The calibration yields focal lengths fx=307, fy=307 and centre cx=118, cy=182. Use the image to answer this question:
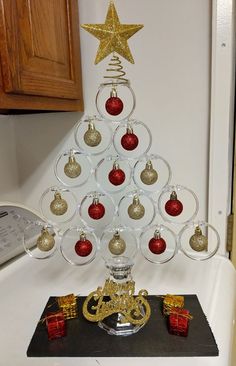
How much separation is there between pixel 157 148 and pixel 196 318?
1.65 ft

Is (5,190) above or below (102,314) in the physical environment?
above

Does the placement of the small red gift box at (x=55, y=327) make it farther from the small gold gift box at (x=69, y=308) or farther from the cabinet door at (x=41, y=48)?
the cabinet door at (x=41, y=48)

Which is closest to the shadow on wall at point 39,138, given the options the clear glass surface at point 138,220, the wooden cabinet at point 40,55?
the wooden cabinet at point 40,55

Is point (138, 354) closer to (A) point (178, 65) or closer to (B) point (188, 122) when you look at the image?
(B) point (188, 122)

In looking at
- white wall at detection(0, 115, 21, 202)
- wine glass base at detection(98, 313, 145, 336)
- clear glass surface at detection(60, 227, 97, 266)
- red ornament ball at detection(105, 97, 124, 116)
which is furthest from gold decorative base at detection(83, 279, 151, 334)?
white wall at detection(0, 115, 21, 202)

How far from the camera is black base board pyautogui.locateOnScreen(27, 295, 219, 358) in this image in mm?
537

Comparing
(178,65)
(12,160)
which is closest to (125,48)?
(178,65)

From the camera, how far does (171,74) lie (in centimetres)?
89

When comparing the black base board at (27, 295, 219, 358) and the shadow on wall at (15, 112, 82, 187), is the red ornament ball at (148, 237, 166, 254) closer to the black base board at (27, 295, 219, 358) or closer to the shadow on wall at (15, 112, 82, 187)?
the black base board at (27, 295, 219, 358)

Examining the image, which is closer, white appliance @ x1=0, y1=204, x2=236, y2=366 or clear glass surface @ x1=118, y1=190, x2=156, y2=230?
white appliance @ x1=0, y1=204, x2=236, y2=366

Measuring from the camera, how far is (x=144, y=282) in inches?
31.0

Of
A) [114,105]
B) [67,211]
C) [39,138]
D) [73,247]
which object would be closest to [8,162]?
[39,138]

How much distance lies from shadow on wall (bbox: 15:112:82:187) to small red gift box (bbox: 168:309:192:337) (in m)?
0.65

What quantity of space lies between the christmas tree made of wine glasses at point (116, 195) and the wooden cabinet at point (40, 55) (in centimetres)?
11
